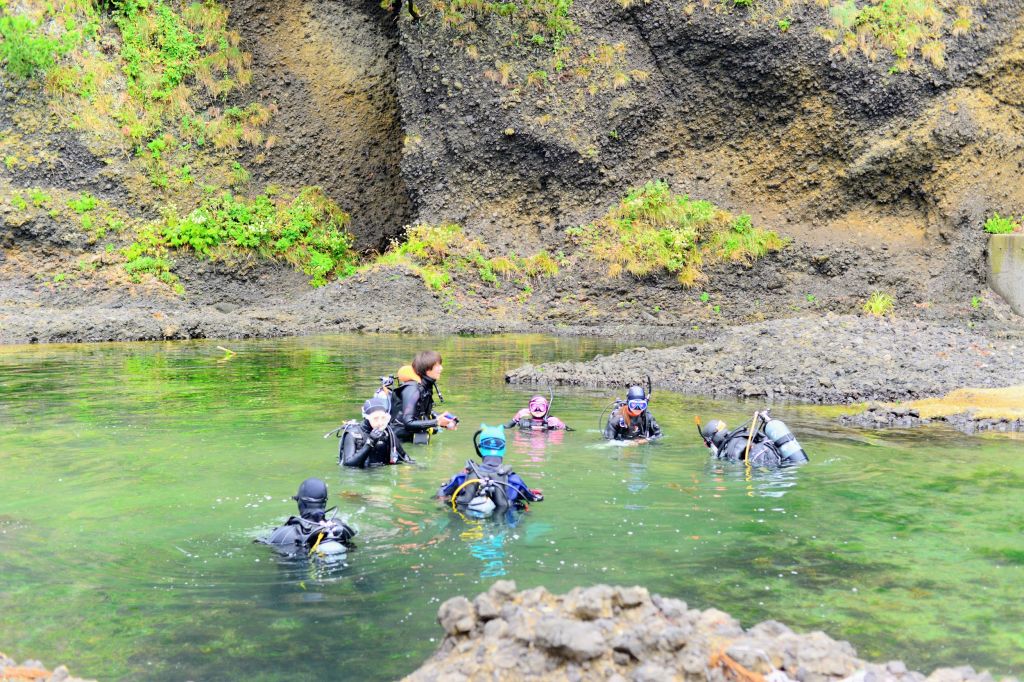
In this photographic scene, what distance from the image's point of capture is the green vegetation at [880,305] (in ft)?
87.2

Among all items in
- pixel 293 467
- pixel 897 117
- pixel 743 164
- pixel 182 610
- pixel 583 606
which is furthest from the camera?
pixel 743 164

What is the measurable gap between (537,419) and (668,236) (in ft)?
58.7

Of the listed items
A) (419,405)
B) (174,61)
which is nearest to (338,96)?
(174,61)

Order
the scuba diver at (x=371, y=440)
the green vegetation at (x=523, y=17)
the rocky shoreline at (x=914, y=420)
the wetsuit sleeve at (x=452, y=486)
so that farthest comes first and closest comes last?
the green vegetation at (x=523, y=17) → the rocky shoreline at (x=914, y=420) → the scuba diver at (x=371, y=440) → the wetsuit sleeve at (x=452, y=486)

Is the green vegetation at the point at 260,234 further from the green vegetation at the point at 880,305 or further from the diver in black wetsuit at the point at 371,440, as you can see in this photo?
the diver in black wetsuit at the point at 371,440

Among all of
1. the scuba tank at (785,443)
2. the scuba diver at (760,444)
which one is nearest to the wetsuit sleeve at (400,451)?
the scuba diver at (760,444)

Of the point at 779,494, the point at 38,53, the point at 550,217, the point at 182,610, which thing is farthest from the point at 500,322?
the point at 182,610

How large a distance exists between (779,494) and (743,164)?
78.5 ft

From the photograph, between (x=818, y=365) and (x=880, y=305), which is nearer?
(x=818, y=365)

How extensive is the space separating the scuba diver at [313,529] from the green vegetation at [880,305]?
21917mm

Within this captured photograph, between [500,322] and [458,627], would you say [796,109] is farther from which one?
[458,627]

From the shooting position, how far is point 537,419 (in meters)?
12.2

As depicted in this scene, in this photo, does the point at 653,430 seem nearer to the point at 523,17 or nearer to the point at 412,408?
the point at 412,408

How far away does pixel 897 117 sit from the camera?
29.6m
